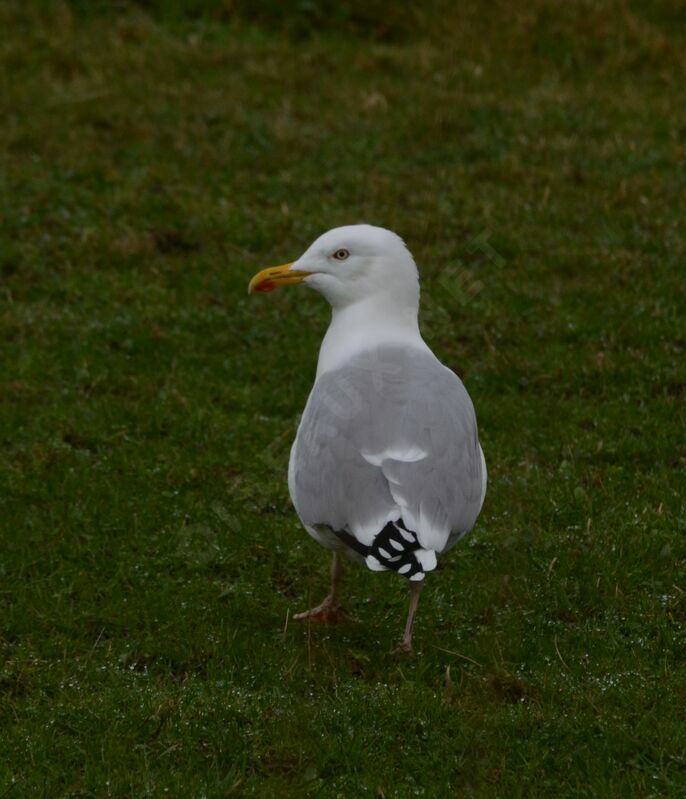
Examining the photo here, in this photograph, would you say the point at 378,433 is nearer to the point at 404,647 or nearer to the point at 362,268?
the point at 404,647

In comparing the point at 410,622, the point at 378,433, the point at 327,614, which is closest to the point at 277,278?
the point at 378,433

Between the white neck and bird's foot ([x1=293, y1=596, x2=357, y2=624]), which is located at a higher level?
the white neck

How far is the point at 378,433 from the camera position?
6023 millimetres

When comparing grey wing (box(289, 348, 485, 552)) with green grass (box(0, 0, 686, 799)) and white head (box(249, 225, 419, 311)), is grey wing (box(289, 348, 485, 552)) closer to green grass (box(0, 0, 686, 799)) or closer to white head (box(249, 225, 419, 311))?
white head (box(249, 225, 419, 311))

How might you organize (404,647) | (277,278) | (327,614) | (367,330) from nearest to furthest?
(404,647), (327,614), (367,330), (277,278)

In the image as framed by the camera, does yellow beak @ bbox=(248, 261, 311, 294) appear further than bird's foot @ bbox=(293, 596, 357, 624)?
Yes

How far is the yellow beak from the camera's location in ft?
23.4

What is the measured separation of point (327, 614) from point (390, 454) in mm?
1173

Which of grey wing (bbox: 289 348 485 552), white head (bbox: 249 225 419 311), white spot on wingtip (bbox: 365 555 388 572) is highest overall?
white head (bbox: 249 225 419 311)

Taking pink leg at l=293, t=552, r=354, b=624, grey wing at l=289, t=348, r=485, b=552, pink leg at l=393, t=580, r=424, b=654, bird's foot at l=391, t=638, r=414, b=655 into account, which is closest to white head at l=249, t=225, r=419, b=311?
grey wing at l=289, t=348, r=485, b=552

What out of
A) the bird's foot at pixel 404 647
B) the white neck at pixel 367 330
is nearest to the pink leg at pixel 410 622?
the bird's foot at pixel 404 647

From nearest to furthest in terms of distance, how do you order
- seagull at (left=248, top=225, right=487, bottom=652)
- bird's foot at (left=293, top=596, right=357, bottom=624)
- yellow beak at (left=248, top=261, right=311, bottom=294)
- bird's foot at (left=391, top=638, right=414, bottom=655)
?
seagull at (left=248, top=225, right=487, bottom=652) → bird's foot at (left=391, top=638, right=414, bottom=655) → bird's foot at (left=293, top=596, right=357, bottom=624) → yellow beak at (left=248, top=261, right=311, bottom=294)

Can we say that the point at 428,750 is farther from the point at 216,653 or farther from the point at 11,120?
the point at 11,120

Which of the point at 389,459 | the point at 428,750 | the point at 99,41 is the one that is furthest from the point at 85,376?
the point at 99,41
